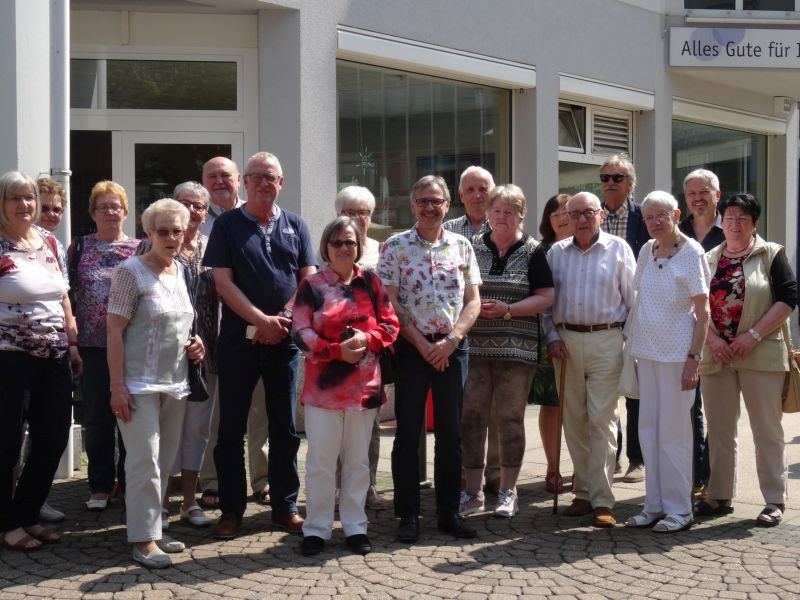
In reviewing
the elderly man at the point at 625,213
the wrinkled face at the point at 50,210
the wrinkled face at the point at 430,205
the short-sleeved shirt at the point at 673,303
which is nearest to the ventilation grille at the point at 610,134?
the elderly man at the point at 625,213

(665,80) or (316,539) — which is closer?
(316,539)

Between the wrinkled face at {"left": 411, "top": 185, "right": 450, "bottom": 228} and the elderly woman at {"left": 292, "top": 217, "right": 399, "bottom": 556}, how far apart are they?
457mm

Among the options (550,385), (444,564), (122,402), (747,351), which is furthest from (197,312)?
(747,351)

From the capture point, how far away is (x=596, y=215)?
6.43 meters

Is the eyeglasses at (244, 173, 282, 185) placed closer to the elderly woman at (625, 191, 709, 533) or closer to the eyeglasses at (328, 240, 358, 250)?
the eyeglasses at (328, 240, 358, 250)

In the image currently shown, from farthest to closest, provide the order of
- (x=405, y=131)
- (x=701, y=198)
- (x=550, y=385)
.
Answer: (x=405, y=131) < (x=550, y=385) < (x=701, y=198)

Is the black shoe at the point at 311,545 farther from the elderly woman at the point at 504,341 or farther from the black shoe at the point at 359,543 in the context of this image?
the elderly woman at the point at 504,341

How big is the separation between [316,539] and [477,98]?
6.96m

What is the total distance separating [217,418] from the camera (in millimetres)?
6949

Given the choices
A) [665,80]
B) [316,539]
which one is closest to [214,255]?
[316,539]

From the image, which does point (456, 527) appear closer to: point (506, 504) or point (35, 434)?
point (506, 504)

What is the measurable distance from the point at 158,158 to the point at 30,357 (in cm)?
413

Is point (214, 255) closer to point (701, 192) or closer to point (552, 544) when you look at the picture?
point (552, 544)

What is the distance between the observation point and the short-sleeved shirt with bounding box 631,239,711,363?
6.07 meters
